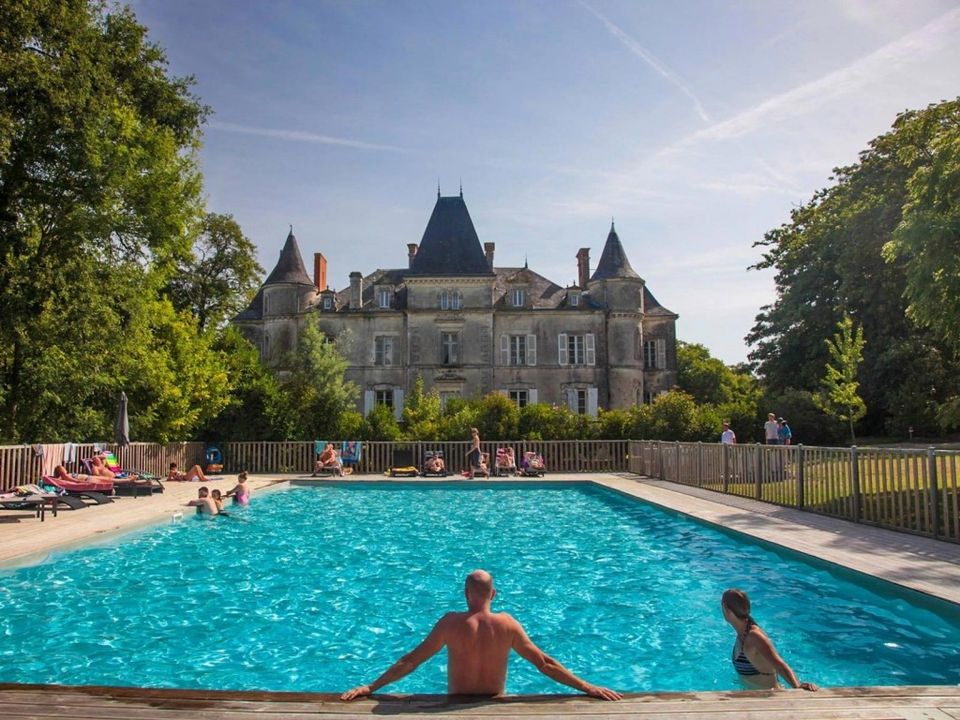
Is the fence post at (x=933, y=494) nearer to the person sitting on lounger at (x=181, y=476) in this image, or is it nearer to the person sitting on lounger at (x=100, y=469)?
the person sitting on lounger at (x=100, y=469)

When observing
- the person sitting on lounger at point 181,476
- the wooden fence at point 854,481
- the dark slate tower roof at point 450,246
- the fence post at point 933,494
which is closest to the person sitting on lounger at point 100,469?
the person sitting on lounger at point 181,476

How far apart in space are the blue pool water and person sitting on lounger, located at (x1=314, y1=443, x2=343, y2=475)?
10.6 m

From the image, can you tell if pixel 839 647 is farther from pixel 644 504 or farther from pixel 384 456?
pixel 384 456

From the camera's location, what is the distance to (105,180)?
63.9 ft

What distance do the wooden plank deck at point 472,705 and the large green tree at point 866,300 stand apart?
2387 cm

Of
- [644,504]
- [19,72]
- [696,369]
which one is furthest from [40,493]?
[696,369]

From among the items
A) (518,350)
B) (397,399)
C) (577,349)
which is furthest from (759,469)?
(397,399)

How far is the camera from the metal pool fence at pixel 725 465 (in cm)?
922

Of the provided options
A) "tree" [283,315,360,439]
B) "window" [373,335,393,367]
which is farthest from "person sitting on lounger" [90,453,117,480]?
"window" [373,335,393,367]

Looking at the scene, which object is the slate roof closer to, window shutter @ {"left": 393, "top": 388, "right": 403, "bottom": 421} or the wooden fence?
window shutter @ {"left": 393, "top": 388, "right": 403, "bottom": 421}

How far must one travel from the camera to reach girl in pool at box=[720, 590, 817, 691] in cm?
439

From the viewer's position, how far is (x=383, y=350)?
39781 mm

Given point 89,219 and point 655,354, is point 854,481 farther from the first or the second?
point 655,354

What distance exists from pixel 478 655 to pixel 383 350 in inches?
1435
